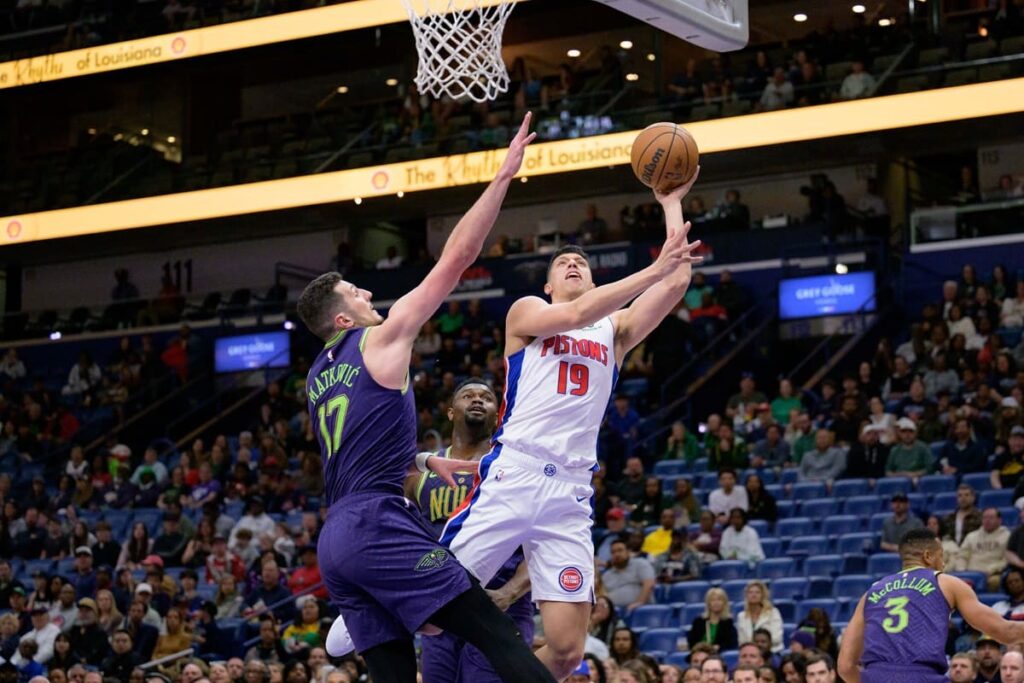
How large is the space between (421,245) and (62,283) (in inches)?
339

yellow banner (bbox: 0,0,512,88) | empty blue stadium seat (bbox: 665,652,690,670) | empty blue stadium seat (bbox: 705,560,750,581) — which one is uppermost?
yellow banner (bbox: 0,0,512,88)

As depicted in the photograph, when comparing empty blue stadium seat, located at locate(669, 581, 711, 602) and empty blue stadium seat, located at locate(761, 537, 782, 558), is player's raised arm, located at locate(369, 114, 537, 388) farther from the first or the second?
empty blue stadium seat, located at locate(761, 537, 782, 558)

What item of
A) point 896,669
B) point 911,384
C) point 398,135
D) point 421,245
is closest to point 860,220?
point 911,384

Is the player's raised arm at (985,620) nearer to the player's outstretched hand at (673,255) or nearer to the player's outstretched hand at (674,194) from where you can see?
the player's outstretched hand at (674,194)

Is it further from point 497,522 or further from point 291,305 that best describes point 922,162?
point 497,522

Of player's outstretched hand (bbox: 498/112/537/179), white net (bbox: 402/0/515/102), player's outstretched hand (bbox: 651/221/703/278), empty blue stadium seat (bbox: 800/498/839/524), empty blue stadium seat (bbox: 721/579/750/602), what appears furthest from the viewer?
empty blue stadium seat (bbox: 800/498/839/524)

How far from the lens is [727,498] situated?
1619 cm

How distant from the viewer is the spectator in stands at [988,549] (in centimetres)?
1348

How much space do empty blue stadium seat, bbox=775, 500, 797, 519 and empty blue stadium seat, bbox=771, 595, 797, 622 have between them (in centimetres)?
195

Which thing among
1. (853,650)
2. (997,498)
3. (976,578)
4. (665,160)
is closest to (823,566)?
(997,498)

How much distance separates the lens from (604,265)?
24.0 m

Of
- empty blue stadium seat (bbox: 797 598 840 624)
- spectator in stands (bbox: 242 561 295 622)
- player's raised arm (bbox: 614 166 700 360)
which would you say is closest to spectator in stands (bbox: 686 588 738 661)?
empty blue stadium seat (bbox: 797 598 840 624)

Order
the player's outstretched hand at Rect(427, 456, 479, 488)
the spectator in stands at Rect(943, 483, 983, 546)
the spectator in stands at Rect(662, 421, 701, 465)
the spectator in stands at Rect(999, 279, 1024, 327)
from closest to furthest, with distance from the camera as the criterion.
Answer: the player's outstretched hand at Rect(427, 456, 479, 488) < the spectator in stands at Rect(943, 483, 983, 546) < the spectator in stands at Rect(662, 421, 701, 465) < the spectator in stands at Rect(999, 279, 1024, 327)

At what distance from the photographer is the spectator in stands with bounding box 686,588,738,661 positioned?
13508mm
